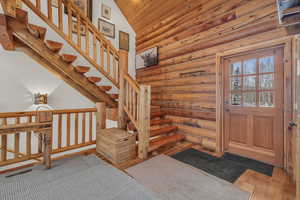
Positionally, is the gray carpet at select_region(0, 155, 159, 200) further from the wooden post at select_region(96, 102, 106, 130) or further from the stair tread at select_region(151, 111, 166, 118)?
the stair tread at select_region(151, 111, 166, 118)

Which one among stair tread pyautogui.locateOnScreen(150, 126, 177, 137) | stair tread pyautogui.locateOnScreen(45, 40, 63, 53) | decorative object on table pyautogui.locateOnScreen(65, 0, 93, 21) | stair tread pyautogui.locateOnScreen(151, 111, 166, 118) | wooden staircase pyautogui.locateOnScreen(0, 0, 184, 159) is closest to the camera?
wooden staircase pyautogui.locateOnScreen(0, 0, 184, 159)

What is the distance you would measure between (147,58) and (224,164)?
3457 millimetres

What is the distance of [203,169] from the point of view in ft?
6.64

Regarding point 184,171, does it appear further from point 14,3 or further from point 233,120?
point 14,3

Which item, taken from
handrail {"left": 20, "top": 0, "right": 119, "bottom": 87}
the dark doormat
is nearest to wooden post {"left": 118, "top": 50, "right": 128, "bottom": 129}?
handrail {"left": 20, "top": 0, "right": 119, "bottom": 87}

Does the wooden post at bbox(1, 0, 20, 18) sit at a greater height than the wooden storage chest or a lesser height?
greater

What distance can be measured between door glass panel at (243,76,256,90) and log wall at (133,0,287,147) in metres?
0.52

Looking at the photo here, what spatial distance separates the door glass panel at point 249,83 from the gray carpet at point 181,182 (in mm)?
1670

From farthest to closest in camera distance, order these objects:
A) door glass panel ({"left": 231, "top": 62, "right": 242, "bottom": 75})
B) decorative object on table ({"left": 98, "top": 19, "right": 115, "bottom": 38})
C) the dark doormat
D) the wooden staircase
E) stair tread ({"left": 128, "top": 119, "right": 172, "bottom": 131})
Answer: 1. decorative object on table ({"left": 98, "top": 19, "right": 115, "bottom": 38})
2. stair tread ({"left": 128, "top": 119, "right": 172, "bottom": 131})
3. door glass panel ({"left": 231, "top": 62, "right": 242, "bottom": 75})
4. the wooden staircase
5. the dark doormat

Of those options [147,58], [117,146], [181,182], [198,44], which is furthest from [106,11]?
[181,182]

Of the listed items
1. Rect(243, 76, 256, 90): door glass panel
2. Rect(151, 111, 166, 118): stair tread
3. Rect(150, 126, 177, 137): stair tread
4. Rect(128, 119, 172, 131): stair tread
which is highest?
Rect(243, 76, 256, 90): door glass panel

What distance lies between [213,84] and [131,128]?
6.16 feet

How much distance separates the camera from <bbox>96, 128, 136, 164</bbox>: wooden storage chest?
2156mm

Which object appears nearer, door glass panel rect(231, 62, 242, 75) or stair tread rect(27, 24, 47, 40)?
stair tread rect(27, 24, 47, 40)
